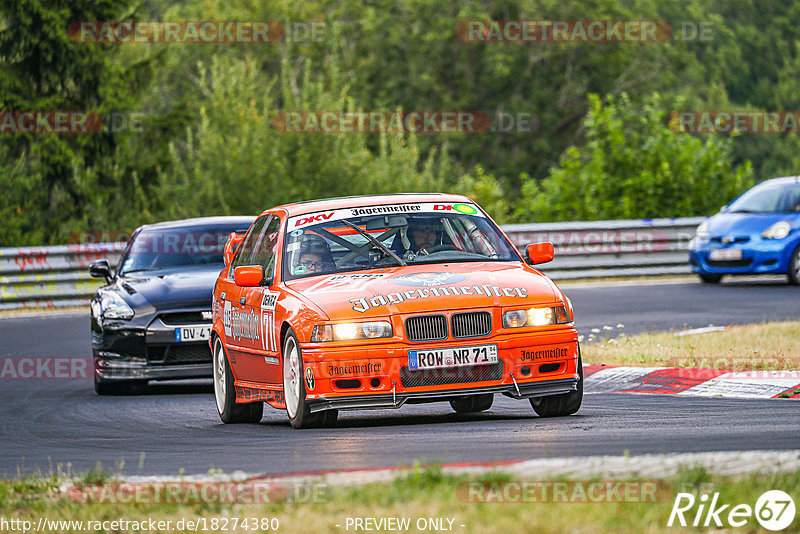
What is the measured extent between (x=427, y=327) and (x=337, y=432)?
0.85m

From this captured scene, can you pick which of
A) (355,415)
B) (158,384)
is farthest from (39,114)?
(355,415)

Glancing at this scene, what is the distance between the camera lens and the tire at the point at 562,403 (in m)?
9.30

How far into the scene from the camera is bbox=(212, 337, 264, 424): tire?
10414 mm

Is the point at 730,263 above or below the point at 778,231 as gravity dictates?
below

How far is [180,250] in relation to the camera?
14.1 m

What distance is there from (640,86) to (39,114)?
32.3 meters

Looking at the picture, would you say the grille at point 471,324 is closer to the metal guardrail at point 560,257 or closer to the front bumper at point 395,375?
the front bumper at point 395,375

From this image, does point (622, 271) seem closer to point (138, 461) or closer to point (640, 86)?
point (138, 461)

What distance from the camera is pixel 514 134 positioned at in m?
58.9

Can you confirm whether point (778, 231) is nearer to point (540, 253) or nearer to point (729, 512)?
point (540, 253)

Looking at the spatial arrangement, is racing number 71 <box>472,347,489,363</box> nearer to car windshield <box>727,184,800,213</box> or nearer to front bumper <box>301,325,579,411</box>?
front bumper <box>301,325,579,411</box>

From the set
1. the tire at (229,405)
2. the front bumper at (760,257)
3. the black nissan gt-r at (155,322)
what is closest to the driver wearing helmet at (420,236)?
the tire at (229,405)

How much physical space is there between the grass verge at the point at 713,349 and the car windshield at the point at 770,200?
25.4 feet

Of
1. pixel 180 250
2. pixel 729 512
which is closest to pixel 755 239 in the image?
pixel 180 250
